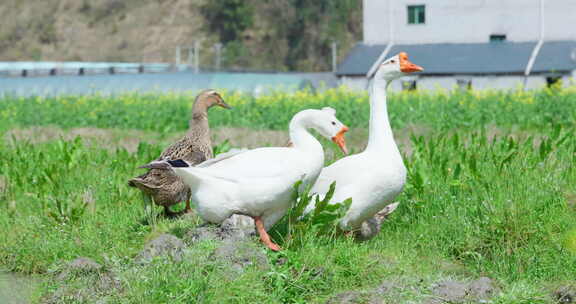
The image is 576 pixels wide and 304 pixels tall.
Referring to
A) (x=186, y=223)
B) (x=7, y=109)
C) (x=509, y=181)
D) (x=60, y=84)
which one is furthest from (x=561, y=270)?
(x=60, y=84)

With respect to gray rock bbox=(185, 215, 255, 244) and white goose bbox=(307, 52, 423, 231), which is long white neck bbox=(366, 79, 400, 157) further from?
gray rock bbox=(185, 215, 255, 244)

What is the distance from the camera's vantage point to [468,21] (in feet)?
112

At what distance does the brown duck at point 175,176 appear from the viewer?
24.7 feet

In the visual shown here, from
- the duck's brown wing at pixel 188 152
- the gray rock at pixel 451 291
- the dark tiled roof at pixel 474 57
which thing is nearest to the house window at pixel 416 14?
the dark tiled roof at pixel 474 57

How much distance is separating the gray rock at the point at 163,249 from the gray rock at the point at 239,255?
0.27 meters

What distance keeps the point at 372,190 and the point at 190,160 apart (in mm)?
1843

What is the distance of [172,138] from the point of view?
16.5 m

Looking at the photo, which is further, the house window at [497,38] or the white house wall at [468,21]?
the house window at [497,38]

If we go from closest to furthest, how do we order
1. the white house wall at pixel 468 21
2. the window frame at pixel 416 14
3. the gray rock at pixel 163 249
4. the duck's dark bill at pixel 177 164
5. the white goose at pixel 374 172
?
1. the gray rock at pixel 163 249
2. the duck's dark bill at pixel 177 164
3. the white goose at pixel 374 172
4. the white house wall at pixel 468 21
5. the window frame at pixel 416 14

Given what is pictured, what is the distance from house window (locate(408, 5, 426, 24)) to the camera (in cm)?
3469

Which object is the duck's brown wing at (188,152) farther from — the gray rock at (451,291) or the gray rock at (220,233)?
the gray rock at (451,291)

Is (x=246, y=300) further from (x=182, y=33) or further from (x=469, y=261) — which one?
(x=182, y=33)

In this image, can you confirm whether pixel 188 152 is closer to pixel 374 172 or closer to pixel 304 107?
pixel 374 172

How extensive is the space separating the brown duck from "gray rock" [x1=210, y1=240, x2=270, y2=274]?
148 centimetres
